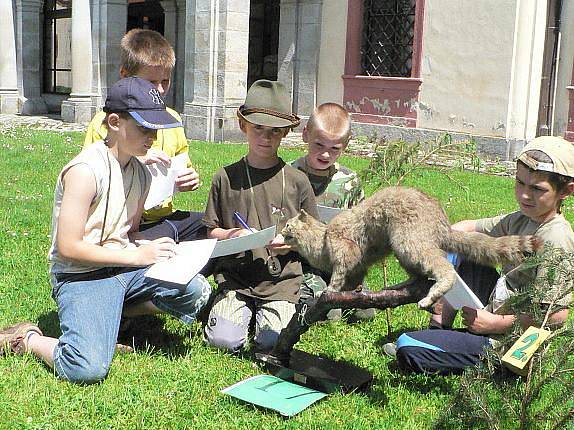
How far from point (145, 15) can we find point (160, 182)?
20.5 m

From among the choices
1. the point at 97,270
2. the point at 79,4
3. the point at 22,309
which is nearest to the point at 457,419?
the point at 97,270

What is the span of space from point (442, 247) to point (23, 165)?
321 inches

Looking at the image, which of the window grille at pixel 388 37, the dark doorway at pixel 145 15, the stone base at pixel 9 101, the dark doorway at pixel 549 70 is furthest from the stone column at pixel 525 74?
the stone base at pixel 9 101

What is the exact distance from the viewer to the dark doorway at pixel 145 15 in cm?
2278

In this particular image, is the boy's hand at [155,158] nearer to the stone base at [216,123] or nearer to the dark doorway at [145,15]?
the stone base at [216,123]

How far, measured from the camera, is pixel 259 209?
4016mm

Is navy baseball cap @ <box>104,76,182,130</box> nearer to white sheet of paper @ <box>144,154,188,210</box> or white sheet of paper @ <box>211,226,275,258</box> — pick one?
white sheet of paper @ <box>144,154,188,210</box>

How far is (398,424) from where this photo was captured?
10.3ft

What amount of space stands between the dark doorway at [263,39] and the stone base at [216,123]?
5311 mm

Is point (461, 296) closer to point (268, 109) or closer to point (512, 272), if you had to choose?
point (512, 272)

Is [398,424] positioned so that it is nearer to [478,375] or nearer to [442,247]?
[478,375]

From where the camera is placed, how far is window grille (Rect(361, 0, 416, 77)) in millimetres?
13867

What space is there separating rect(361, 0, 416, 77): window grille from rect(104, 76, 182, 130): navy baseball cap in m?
11.0

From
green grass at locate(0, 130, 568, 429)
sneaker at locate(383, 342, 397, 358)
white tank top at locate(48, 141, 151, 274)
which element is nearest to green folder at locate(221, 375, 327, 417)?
green grass at locate(0, 130, 568, 429)
